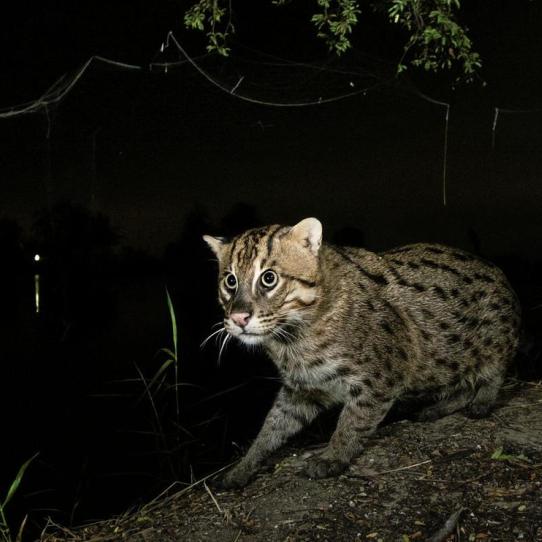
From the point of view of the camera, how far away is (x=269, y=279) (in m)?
4.88

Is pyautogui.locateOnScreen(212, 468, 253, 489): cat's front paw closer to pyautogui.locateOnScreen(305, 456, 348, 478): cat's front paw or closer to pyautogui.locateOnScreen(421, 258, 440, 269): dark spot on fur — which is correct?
pyautogui.locateOnScreen(305, 456, 348, 478): cat's front paw

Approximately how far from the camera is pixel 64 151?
1386 centimetres

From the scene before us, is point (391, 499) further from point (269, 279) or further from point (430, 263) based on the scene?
point (430, 263)

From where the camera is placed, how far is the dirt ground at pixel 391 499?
416cm

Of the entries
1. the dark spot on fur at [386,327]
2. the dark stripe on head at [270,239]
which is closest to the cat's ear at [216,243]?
the dark stripe on head at [270,239]

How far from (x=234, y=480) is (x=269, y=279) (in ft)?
4.88

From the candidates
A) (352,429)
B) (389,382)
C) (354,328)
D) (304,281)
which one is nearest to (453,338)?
(389,382)

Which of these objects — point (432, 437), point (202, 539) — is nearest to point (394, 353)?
point (432, 437)

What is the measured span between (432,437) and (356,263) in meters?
1.41

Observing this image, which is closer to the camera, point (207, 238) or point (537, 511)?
point (537, 511)

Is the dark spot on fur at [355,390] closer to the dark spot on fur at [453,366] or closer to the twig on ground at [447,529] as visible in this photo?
the dark spot on fur at [453,366]

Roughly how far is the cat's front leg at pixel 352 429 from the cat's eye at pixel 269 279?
3.38 ft

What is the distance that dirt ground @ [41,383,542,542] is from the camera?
416cm

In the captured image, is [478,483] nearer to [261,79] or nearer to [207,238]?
[207,238]
